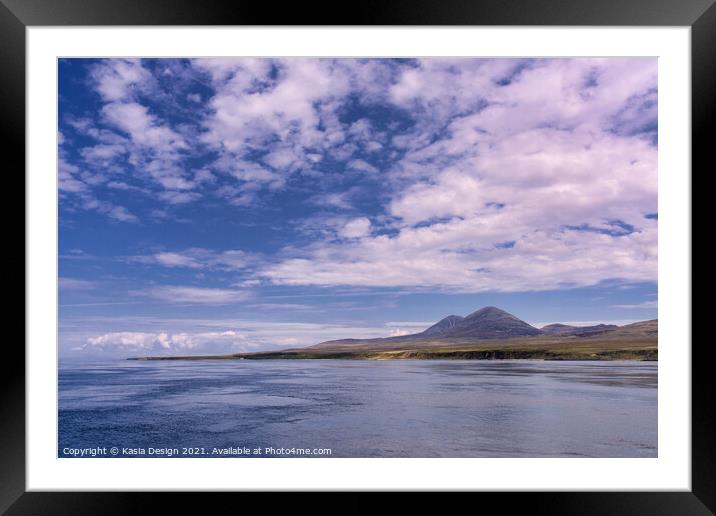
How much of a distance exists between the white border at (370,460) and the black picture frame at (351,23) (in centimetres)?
4

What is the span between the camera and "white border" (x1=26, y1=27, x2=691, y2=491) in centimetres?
170

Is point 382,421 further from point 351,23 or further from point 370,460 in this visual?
point 351,23

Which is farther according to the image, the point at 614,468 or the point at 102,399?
the point at 102,399

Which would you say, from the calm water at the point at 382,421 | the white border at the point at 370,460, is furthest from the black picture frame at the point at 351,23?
the calm water at the point at 382,421

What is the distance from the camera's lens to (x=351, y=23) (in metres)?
1.67

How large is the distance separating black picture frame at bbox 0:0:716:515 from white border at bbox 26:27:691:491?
0.04 meters

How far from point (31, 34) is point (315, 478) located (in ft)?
7.13

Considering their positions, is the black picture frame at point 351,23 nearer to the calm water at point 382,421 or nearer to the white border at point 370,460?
the white border at point 370,460

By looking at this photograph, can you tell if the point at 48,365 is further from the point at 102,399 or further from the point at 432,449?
the point at 102,399

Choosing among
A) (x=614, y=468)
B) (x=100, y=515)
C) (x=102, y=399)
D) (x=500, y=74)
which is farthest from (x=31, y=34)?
(x=102, y=399)

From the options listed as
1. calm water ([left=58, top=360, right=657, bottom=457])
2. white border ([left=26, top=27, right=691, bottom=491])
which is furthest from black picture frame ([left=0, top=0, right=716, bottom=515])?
calm water ([left=58, top=360, right=657, bottom=457])

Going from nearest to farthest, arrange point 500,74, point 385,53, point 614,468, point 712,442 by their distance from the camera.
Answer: point 712,442, point 614,468, point 385,53, point 500,74

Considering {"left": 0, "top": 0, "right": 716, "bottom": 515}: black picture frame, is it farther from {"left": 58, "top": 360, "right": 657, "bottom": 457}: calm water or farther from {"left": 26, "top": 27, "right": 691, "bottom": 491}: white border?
{"left": 58, "top": 360, "right": 657, "bottom": 457}: calm water

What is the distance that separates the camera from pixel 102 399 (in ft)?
33.4
